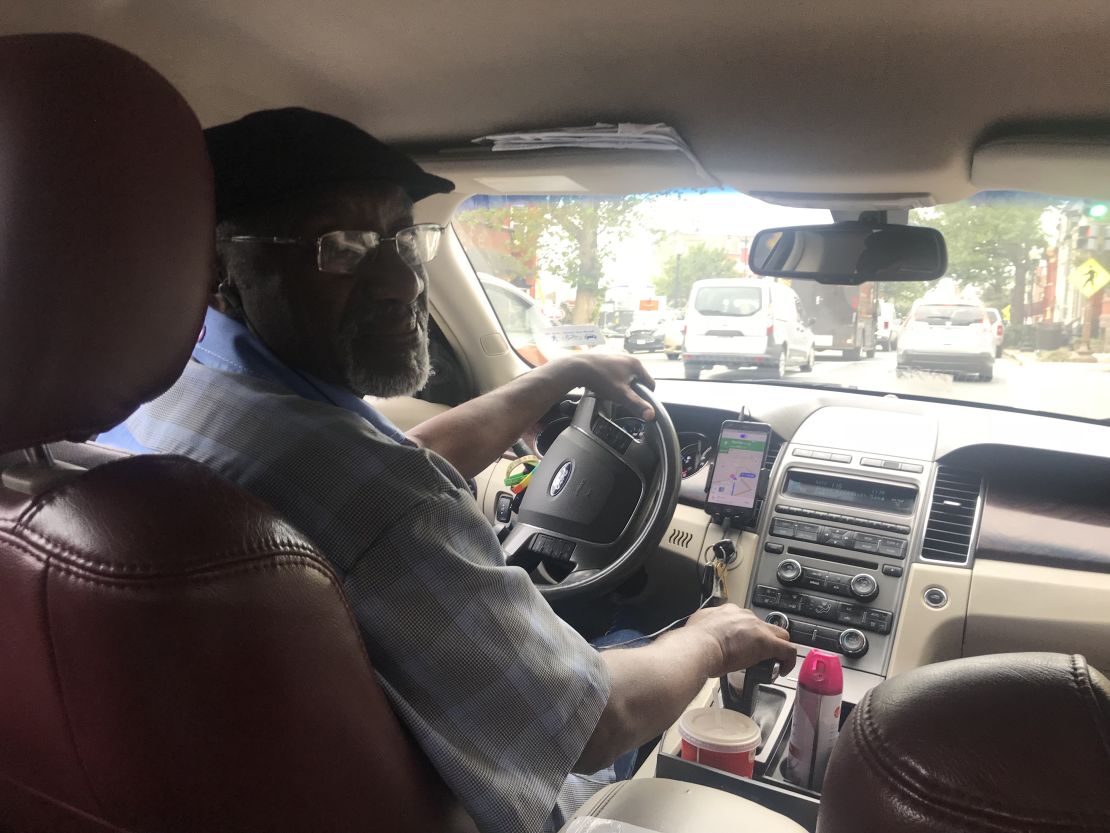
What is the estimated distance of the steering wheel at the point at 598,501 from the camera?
2166 millimetres

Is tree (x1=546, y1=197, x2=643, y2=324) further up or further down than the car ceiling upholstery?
further down

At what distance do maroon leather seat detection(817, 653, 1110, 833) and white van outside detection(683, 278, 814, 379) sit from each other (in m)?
2.78

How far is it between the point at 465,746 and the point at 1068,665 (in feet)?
2.52

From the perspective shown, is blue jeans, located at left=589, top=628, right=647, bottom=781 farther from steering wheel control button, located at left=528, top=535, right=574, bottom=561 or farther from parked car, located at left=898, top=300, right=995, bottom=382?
parked car, located at left=898, top=300, right=995, bottom=382

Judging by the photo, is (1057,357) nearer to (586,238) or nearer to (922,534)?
(922,534)

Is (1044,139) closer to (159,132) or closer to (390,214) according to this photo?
(390,214)

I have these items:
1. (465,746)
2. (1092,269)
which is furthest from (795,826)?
(1092,269)

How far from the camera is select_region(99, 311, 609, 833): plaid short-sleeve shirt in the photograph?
1.17m

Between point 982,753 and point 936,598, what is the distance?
5.92 ft

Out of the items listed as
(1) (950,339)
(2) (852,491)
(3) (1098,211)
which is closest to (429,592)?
A: (2) (852,491)

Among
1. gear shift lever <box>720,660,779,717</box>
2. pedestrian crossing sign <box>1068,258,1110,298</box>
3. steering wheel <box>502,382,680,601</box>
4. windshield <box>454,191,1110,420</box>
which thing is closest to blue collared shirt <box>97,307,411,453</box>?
steering wheel <box>502,382,680,601</box>

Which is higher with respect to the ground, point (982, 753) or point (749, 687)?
point (982, 753)

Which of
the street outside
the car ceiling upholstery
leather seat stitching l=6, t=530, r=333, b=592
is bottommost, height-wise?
the street outside

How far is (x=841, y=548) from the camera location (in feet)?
7.86
